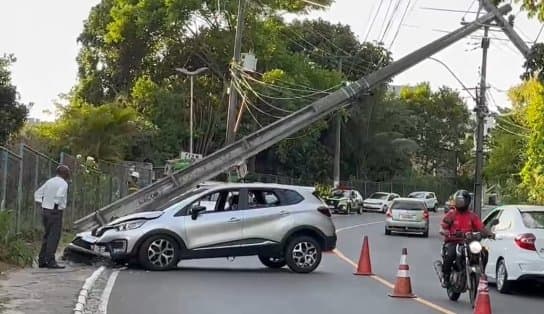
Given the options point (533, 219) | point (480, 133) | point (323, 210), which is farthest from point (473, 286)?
point (480, 133)

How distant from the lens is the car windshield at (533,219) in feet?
47.8

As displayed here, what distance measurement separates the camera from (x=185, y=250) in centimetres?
1656

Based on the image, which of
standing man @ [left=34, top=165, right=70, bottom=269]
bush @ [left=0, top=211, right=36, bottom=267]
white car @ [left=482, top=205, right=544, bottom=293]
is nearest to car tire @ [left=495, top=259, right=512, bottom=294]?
white car @ [left=482, top=205, right=544, bottom=293]

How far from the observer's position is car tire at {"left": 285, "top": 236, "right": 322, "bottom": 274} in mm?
17094

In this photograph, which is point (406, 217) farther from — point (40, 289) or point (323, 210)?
point (40, 289)

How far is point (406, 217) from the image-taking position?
34625 millimetres

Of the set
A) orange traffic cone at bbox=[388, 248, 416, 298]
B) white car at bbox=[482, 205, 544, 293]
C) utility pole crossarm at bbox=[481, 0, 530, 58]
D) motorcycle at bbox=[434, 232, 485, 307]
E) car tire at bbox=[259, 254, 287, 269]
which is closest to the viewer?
motorcycle at bbox=[434, 232, 485, 307]

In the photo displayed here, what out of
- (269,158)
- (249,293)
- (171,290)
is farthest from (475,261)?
(269,158)

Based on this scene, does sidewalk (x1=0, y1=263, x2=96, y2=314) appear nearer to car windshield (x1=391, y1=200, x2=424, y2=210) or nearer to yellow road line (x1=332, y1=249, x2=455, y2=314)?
yellow road line (x1=332, y1=249, x2=455, y2=314)

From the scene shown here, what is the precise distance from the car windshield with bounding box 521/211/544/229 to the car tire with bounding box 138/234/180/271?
6.23 meters

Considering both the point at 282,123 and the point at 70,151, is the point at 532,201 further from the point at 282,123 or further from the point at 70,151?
the point at 70,151

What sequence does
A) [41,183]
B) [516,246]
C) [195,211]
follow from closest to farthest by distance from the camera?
[516,246] < [195,211] < [41,183]

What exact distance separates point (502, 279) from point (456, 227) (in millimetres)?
2049

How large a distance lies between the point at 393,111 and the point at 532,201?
112 ft
